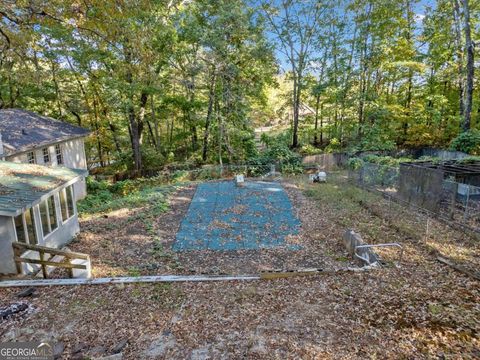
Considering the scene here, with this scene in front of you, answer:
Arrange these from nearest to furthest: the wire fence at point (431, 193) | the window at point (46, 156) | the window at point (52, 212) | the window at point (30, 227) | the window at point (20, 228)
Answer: the window at point (20, 228), the window at point (30, 227), the window at point (52, 212), the wire fence at point (431, 193), the window at point (46, 156)

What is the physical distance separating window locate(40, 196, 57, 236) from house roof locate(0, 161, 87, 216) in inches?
22.7

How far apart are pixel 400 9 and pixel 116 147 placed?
82.6 feet

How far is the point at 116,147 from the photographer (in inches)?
1041

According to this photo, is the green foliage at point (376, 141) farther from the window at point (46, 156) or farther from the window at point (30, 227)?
the window at point (30, 227)

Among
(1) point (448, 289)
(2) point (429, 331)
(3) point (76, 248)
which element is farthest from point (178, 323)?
(3) point (76, 248)

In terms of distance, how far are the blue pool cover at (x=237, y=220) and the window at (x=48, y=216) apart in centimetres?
361

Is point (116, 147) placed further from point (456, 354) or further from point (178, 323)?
point (456, 354)

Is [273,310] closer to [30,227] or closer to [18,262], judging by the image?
[18,262]

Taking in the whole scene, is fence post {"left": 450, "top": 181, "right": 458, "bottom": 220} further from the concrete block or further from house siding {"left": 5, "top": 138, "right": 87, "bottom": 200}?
house siding {"left": 5, "top": 138, "right": 87, "bottom": 200}

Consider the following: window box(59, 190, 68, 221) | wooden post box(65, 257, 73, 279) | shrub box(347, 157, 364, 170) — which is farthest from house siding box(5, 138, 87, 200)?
shrub box(347, 157, 364, 170)

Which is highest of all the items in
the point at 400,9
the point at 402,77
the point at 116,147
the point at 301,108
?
the point at 400,9

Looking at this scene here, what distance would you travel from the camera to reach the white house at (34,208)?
6.76 m

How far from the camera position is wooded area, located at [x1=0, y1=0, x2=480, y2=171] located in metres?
19.1

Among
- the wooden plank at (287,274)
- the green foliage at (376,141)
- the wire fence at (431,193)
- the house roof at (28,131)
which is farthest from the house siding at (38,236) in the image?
the green foliage at (376,141)
